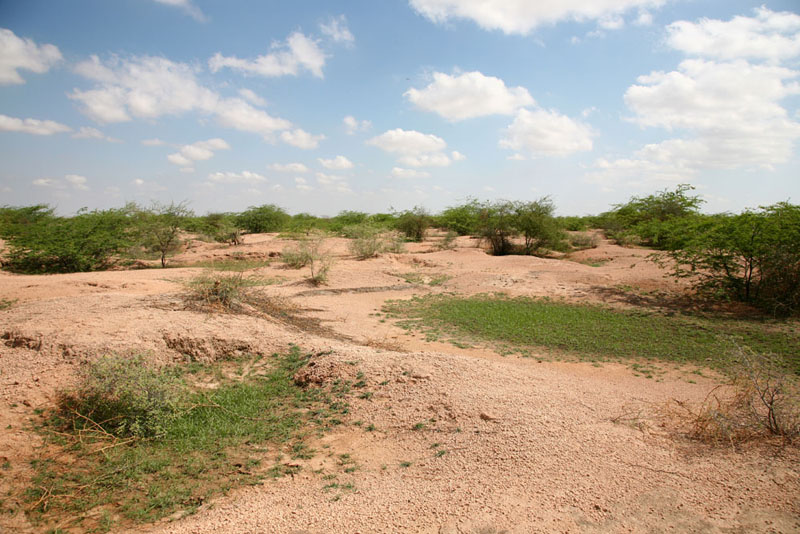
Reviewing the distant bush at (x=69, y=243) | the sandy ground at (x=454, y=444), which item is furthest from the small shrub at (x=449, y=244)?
the sandy ground at (x=454, y=444)

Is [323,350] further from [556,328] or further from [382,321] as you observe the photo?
[556,328]

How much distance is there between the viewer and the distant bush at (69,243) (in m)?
15.6

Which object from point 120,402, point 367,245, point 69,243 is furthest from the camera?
point 367,245

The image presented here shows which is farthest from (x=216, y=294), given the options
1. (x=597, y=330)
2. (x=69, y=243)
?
(x=69, y=243)

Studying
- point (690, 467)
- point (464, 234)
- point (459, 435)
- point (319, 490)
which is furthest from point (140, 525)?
point (464, 234)

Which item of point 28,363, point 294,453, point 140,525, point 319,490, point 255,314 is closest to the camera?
point 140,525

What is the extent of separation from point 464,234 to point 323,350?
27670mm

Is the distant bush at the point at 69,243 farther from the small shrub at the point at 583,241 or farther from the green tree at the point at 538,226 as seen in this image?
the small shrub at the point at 583,241

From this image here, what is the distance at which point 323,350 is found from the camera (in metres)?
6.71

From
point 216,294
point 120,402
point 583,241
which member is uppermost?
point 583,241

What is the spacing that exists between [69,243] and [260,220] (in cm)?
1844

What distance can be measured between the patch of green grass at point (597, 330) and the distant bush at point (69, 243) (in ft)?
41.6

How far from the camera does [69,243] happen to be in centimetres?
1611

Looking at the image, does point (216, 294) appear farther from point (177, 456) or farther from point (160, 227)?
point (160, 227)
